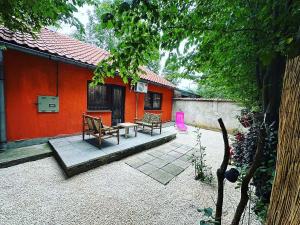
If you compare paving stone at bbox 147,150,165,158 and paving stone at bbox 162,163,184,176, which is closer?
paving stone at bbox 162,163,184,176

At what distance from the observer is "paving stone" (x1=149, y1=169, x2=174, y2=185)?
348cm

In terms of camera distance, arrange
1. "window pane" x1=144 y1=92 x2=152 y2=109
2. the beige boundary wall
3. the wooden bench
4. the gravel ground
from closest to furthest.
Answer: the gravel ground, the wooden bench, the beige boundary wall, "window pane" x1=144 y1=92 x2=152 y2=109

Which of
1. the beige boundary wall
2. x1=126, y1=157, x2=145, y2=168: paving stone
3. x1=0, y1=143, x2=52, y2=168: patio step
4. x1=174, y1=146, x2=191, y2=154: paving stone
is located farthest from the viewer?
the beige boundary wall

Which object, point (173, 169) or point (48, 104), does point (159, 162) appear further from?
point (48, 104)

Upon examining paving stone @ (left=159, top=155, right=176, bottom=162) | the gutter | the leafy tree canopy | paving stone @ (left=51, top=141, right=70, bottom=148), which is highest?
the gutter

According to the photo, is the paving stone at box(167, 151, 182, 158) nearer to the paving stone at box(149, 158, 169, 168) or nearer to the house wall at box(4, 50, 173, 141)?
the paving stone at box(149, 158, 169, 168)

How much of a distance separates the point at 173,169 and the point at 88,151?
242 cm

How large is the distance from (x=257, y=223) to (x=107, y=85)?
680 cm

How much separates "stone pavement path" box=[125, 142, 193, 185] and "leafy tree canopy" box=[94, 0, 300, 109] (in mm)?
2732

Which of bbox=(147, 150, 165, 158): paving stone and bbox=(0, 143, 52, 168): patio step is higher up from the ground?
bbox=(0, 143, 52, 168): patio step

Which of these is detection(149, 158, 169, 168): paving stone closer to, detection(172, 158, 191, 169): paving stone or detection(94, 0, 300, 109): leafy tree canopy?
detection(172, 158, 191, 169): paving stone

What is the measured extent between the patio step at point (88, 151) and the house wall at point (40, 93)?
59 cm

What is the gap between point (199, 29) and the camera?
1.76 m

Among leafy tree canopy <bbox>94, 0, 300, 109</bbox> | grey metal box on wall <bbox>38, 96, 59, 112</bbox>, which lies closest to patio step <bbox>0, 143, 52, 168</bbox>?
grey metal box on wall <bbox>38, 96, 59, 112</bbox>
